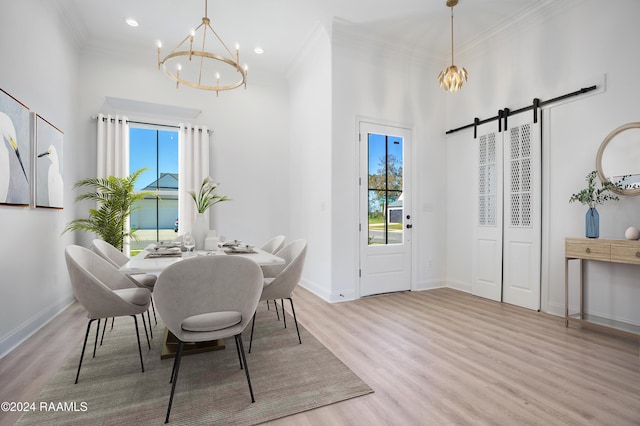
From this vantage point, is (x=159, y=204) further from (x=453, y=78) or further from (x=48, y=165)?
(x=453, y=78)

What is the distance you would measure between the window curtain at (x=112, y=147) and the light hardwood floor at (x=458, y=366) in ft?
6.55

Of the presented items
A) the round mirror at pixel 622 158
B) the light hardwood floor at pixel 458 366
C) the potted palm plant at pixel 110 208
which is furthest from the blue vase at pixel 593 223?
the potted palm plant at pixel 110 208

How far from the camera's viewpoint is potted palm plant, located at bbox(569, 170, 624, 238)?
3.01 m

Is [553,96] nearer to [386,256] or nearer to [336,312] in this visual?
[386,256]

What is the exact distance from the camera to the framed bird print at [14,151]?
8.24 feet

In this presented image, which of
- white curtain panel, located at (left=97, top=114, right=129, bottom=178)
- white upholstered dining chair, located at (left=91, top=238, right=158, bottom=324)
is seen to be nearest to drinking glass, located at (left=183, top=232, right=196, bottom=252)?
white upholstered dining chair, located at (left=91, top=238, right=158, bottom=324)

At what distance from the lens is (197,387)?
77.9 inches

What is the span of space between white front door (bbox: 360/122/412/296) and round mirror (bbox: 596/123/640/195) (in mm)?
2150

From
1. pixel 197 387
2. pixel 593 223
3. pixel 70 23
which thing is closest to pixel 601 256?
pixel 593 223

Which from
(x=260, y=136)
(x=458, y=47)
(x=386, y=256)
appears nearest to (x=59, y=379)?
(x=386, y=256)

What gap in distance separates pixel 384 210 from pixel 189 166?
3012 mm

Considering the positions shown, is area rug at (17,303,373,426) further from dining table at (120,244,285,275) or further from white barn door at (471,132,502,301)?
white barn door at (471,132,502,301)

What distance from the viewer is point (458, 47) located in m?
4.66

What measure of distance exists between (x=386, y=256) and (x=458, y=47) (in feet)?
10.7
